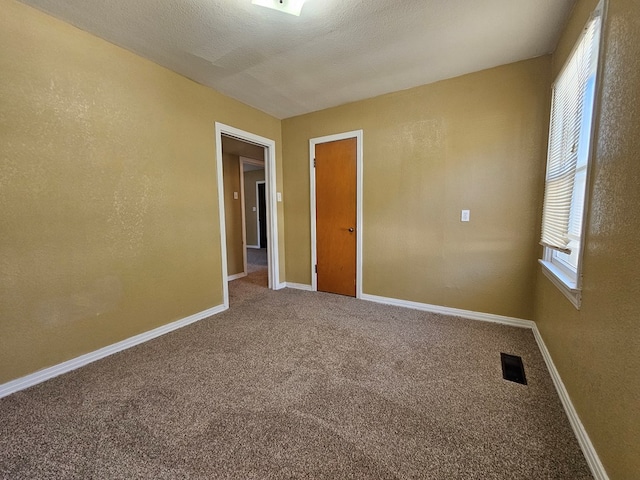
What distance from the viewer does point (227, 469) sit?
1.17m

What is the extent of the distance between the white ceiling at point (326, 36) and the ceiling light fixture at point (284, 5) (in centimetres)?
10

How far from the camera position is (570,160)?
1735mm

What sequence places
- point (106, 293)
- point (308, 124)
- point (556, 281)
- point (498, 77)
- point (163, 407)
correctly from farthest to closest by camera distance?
1. point (308, 124)
2. point (498, 77)
3. point (106, 293)
4. point (556, 281)
5. point (163, 407)

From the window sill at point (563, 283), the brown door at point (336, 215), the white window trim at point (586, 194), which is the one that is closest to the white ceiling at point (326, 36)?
the white window trim at point (586, 194)

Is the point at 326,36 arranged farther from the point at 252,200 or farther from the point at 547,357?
the point at 252,200

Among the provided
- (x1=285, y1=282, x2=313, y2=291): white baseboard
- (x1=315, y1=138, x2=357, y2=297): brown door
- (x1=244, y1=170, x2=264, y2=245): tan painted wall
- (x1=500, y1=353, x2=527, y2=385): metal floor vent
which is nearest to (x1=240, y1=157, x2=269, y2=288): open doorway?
(x1=244, y1=170, x2=264, y2=245): tan painted wall

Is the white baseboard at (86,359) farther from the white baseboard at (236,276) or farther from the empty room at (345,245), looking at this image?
the white baseboard at (236,276)

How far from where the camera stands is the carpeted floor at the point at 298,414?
1183mm

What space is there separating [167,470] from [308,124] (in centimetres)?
360

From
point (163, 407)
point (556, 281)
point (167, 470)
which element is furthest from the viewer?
point (556, 281)

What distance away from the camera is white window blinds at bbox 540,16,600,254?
1514 mm

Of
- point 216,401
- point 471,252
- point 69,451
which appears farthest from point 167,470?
point 471,252

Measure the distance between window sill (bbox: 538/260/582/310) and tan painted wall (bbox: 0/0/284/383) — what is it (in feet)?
9.97

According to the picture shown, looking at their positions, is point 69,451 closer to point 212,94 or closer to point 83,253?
point 83,253
